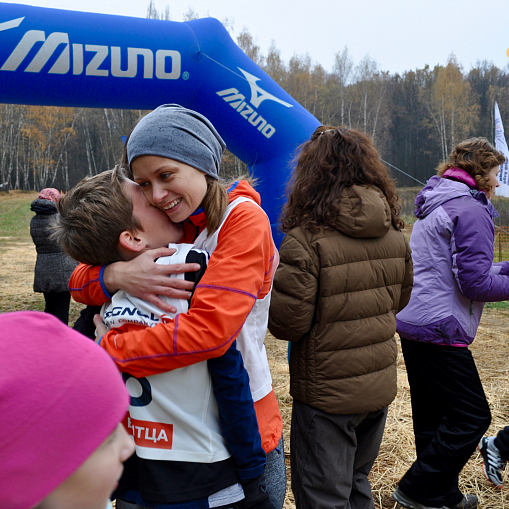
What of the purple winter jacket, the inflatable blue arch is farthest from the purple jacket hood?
the inflatable blue arch

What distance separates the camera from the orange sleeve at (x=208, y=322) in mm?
1198

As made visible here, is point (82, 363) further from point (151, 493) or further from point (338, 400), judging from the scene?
point (338, 400)

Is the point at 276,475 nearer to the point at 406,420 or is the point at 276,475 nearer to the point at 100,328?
the point at 100,328

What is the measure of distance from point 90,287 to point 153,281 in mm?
269

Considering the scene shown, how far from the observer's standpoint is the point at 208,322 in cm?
121

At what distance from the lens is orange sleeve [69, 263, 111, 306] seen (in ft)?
4.60

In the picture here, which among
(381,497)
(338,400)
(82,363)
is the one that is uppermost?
(82,363)

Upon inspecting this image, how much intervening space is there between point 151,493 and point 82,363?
28.4 inches

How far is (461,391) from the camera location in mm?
2551

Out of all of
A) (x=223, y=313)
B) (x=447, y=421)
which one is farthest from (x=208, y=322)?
(x=447, y=421)

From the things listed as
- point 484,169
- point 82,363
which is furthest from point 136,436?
point 484,169

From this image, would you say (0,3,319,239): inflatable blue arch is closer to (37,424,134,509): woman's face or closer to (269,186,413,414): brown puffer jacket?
(269,186,413,414): brown puffer jacket

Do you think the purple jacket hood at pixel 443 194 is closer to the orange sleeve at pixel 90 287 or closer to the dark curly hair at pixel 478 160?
the dark curly hair at pixel 478 160

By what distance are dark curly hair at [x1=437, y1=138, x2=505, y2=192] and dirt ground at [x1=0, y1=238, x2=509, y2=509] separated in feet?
6.14
